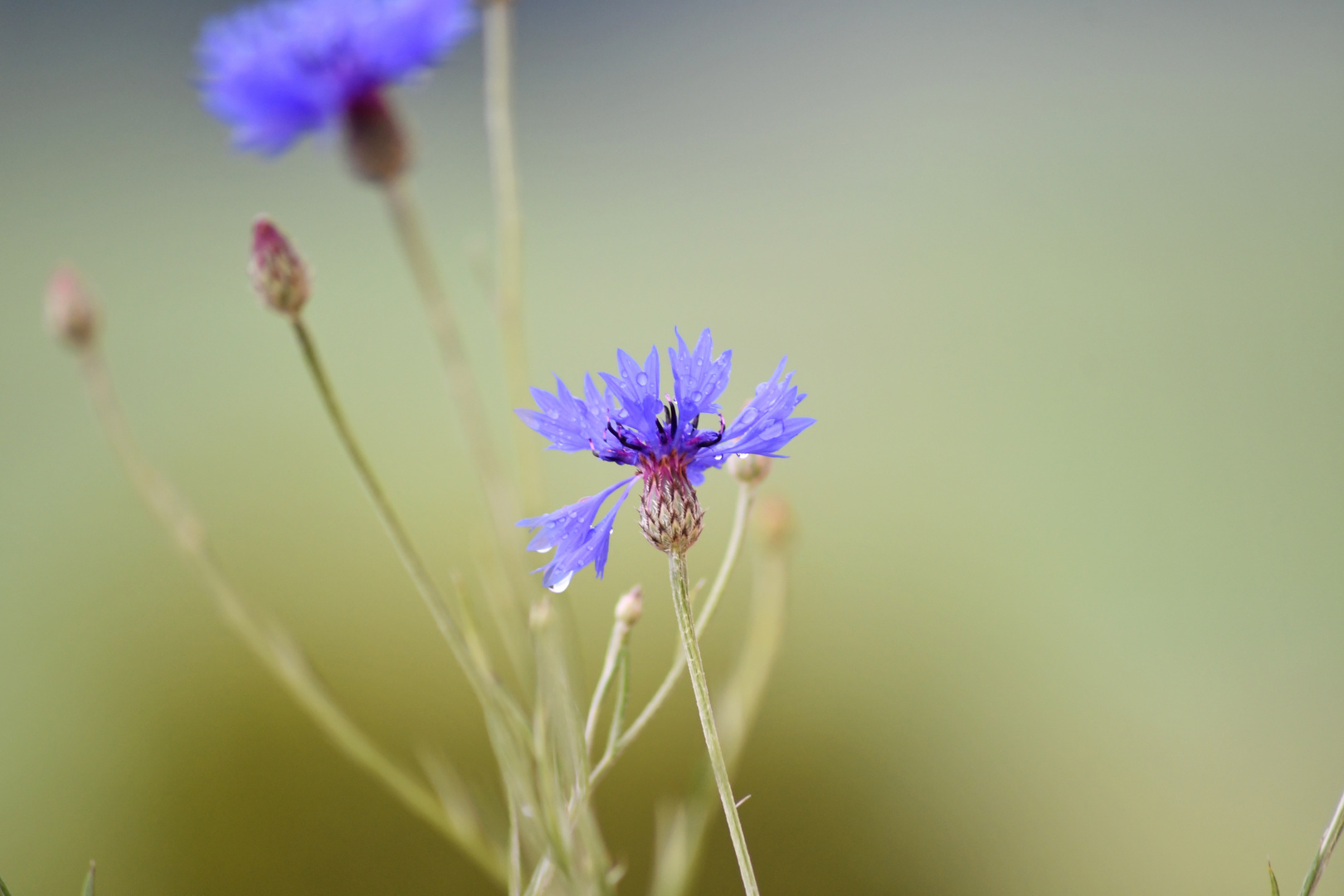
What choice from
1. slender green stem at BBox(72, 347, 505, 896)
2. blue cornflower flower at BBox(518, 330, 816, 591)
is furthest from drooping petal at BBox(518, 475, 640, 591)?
slender green stem at BBox(72, 347, 505, 896)

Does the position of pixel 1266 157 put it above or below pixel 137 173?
below

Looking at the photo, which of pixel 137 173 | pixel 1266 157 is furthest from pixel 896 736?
pixel 137 173

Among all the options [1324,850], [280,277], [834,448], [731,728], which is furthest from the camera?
[834,448]

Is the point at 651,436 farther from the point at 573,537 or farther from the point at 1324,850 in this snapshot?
the point at 1324,850

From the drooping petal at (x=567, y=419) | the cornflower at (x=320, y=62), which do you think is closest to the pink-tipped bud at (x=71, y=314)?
the cornflower at (x=320, y=62)

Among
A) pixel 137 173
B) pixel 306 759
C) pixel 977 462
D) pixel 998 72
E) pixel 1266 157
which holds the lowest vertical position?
pixel 306 759

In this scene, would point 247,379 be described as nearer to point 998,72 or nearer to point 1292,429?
point 1292,429

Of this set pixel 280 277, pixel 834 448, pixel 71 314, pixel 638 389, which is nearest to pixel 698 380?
pixel 638 389

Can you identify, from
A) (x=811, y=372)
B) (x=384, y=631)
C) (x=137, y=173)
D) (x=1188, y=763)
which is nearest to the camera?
(x=384, y=631)
